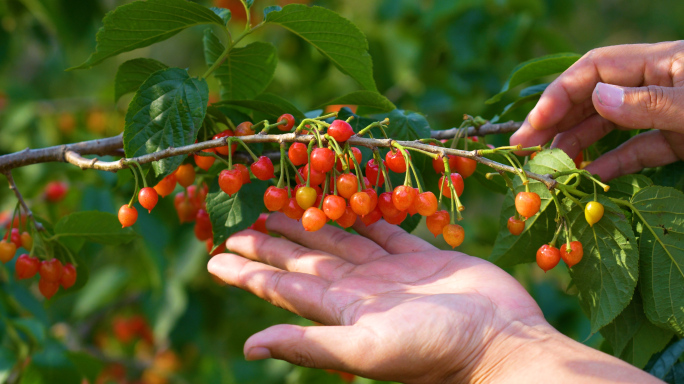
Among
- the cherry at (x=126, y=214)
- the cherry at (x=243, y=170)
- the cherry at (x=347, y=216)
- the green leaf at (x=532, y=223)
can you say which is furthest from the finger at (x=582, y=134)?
the cherry at (x=126, y=214)

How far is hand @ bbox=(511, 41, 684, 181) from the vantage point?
1.45 m

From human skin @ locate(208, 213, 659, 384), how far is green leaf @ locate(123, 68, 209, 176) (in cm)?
48

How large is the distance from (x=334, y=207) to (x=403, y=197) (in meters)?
0.17

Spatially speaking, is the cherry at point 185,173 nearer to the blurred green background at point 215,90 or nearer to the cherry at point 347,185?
the cherry at point 347,185

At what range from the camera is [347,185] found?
52.6 inches

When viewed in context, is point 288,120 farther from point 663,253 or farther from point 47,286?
point 663,253

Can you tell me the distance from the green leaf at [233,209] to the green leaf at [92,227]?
1.08 feet

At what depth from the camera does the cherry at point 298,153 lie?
137cm

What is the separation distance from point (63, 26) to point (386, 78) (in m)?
2.21

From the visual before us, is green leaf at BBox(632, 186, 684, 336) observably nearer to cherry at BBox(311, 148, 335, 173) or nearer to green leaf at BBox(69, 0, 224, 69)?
cherry at BBox(311, 148, 335, 173)

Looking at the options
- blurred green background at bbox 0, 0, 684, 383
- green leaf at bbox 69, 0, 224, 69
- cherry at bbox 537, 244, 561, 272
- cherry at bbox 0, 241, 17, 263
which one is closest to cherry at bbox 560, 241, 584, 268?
cherry at bbox 537, 244, 561, 272

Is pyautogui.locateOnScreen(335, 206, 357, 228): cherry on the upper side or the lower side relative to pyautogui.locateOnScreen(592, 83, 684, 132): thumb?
lower

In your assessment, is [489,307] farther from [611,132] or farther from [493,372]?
[611,132]

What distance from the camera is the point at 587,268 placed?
1395 mm
